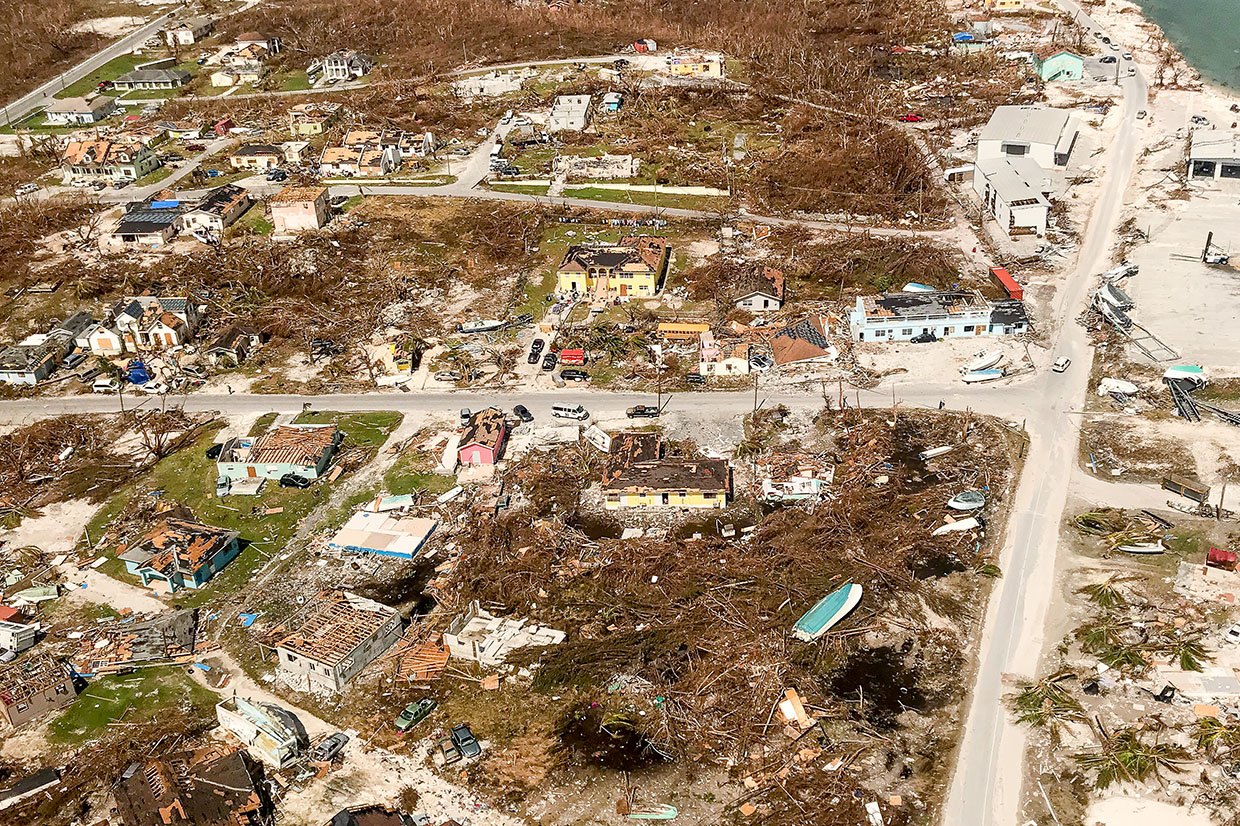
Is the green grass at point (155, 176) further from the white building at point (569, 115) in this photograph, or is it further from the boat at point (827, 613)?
the boat at point (827, 613)

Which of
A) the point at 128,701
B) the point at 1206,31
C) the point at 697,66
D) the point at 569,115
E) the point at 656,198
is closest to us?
the point at 128,701

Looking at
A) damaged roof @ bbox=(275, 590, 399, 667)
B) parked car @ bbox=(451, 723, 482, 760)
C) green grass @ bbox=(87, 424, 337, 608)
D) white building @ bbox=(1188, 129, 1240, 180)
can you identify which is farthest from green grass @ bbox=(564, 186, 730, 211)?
parked car @ bbox=(451, 723, 482, 760)

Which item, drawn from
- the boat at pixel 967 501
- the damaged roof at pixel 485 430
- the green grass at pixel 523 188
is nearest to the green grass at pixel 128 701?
the damaged roof at pixel 485 430

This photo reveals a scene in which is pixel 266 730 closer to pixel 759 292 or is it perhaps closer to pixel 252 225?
pixel 759 292

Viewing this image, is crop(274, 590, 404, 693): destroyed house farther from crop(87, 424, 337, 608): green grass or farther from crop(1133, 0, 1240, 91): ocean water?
crop(1133, 0, 1240, 91): ocean water

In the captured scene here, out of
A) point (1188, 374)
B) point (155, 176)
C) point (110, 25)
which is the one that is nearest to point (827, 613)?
point (1188, 374)
